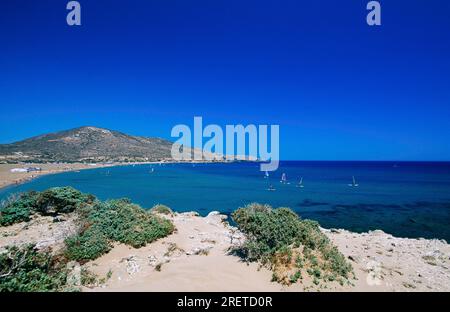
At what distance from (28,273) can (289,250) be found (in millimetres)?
8183

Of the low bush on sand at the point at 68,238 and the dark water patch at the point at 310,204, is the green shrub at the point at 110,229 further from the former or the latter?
the dark water patch at the point at 310,204

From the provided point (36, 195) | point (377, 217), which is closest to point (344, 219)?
point (377, 217)

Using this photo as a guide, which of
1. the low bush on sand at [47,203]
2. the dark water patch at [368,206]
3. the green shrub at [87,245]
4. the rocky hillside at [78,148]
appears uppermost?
the rocky hillside at [78,148]

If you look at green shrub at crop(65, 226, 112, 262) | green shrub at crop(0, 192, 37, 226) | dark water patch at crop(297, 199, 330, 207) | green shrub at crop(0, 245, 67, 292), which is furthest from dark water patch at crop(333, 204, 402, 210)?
green shrub at crop(0, 245, 67, 292)

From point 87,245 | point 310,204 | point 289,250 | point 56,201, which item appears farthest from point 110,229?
point 310,204

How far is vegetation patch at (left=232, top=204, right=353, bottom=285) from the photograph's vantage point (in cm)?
935

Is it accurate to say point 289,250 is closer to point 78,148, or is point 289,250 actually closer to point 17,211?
point 17,211

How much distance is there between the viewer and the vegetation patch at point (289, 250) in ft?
30.7

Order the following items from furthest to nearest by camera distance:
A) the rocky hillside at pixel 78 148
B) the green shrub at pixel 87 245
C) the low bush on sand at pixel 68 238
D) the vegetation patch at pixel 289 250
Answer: the rocky hillside at pixel 78 148
the green shrub at pixel 87 245
the vegetation patch at pixel 289 250
the low bush on sand at pixel 68 238

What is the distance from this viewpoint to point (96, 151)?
167625 millimetres

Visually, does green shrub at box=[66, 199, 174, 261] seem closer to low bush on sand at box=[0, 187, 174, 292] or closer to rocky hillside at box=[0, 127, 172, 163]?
low bush on sand at box=[0, 187, 174, 292]

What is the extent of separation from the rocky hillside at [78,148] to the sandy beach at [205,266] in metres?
141

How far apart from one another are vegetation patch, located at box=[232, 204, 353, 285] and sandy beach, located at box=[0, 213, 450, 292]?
0.36m

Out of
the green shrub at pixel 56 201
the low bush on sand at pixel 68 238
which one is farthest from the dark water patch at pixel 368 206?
the green shrub at pixel 56 201
